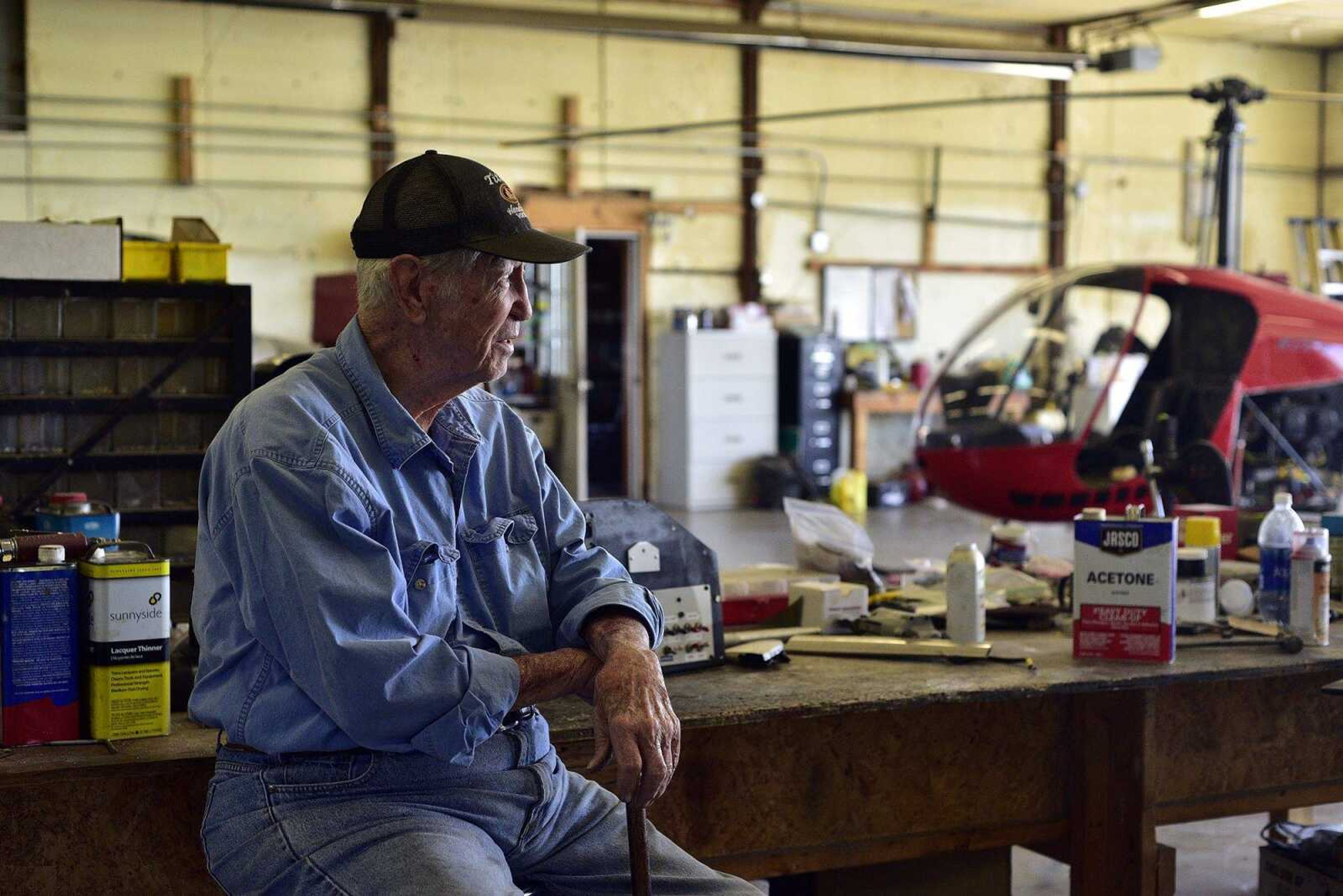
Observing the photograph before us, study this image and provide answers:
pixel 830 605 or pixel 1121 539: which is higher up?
pixel 1121 539

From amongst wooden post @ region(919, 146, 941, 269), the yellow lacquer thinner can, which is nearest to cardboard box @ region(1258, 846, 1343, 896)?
the yellow lacquer thinner can

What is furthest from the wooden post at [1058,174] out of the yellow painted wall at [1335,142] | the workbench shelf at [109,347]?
the workbench shelf at [109,347]

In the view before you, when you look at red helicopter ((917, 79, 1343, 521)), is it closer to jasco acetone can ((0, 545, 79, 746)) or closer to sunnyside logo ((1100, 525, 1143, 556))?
sunnyside logo ((1100, 525, 1143, 556))

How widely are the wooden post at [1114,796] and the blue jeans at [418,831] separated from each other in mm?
1092

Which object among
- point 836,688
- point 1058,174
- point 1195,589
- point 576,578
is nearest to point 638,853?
point 576,578

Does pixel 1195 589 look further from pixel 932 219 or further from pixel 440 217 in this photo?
pixel 932 219

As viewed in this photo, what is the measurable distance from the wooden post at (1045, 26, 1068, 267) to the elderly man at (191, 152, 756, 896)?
1156cm

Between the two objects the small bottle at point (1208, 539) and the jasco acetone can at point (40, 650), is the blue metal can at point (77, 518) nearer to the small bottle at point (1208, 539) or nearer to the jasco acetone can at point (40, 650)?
the jasco acetone can at point (40, 650)

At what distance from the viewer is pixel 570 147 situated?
11094mm

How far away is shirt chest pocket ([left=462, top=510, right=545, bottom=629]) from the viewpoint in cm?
203

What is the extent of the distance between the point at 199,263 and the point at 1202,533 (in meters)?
2.27

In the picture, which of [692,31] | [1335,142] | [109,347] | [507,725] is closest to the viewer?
[507,725]

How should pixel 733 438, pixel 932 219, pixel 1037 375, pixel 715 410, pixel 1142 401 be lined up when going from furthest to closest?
pixel 932 219 < pixel 733 438 < pixel 715 410 < pixel 1037 375 < pixel 1142 401

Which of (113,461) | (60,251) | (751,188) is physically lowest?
(113,461)
